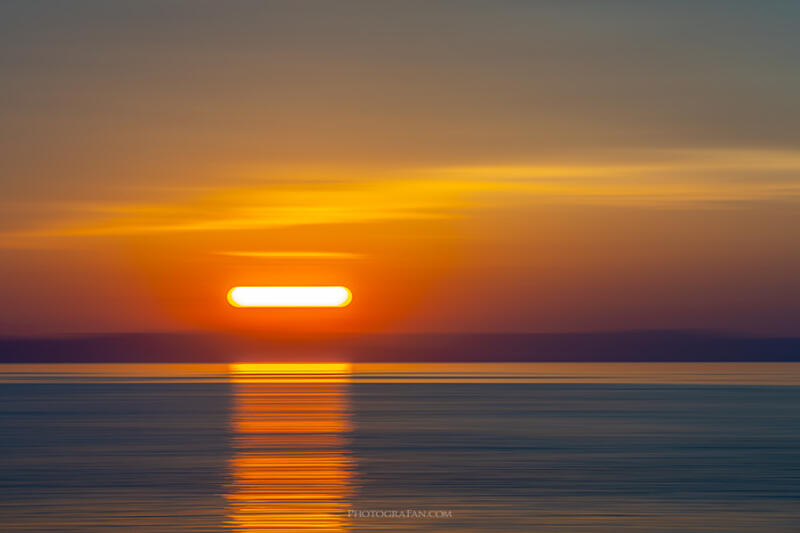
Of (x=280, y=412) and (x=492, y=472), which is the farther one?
(x=280, y=412)

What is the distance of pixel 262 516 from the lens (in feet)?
68.5

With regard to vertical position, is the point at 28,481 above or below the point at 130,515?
above

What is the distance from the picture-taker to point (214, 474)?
1053 inches

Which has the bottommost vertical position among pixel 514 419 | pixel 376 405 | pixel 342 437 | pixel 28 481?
pixel 28 481

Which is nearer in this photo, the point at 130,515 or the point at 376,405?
the point at 130,515

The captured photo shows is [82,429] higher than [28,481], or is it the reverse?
[82,429]

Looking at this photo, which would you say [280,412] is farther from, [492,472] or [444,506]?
[444,506]

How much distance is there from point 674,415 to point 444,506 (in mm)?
28876

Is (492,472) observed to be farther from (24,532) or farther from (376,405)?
(376,405)

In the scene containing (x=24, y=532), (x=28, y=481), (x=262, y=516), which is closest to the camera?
(x=24, y=532)

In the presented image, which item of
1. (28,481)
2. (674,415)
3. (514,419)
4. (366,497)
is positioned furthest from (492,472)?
(674,415)

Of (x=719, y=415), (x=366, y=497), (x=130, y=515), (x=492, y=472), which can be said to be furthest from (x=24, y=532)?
(x=719, y=415)

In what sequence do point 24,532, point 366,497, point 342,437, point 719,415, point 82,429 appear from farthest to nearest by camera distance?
point 719,415 < point 82,429 < point 342,437 < point 366,497 < point 24,532

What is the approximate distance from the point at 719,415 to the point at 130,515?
108 feet
